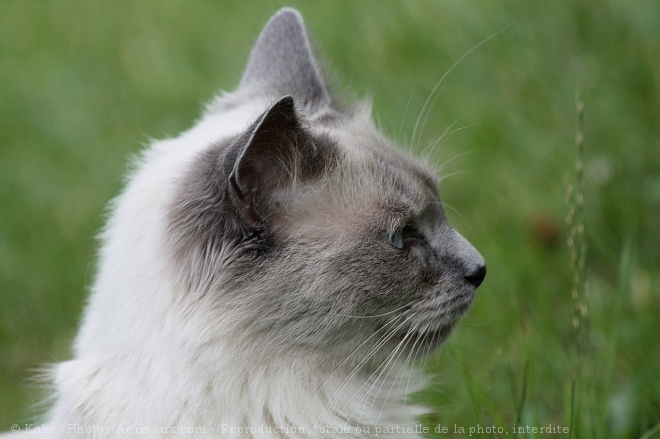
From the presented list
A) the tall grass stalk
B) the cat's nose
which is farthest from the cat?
the tall grass stalk

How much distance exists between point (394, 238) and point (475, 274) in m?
0.28

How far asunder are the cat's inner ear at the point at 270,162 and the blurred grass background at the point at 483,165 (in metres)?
0.74

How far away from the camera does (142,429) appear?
2281 millimetres

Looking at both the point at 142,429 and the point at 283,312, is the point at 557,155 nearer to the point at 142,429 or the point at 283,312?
the point at 283,312

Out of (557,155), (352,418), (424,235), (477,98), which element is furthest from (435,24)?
(352,418)

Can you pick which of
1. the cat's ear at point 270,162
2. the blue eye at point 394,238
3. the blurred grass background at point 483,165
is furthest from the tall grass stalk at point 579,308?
the cat's ear at point 270,162

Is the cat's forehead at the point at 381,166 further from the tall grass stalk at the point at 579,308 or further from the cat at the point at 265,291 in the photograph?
the tall grass stalk at the point at 579,308

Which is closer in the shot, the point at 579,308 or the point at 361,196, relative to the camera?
the point at 361,196

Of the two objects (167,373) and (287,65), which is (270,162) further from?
(287,65)

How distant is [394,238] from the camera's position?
2.46 meters

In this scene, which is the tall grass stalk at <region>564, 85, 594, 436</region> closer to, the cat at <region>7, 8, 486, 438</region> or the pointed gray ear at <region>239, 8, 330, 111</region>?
the cat at <region>7, 8, 486, 438</region>

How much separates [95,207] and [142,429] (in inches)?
118

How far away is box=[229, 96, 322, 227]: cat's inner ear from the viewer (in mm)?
2125

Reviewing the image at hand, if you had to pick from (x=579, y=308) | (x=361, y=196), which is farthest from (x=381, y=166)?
(x=579, y=308)
